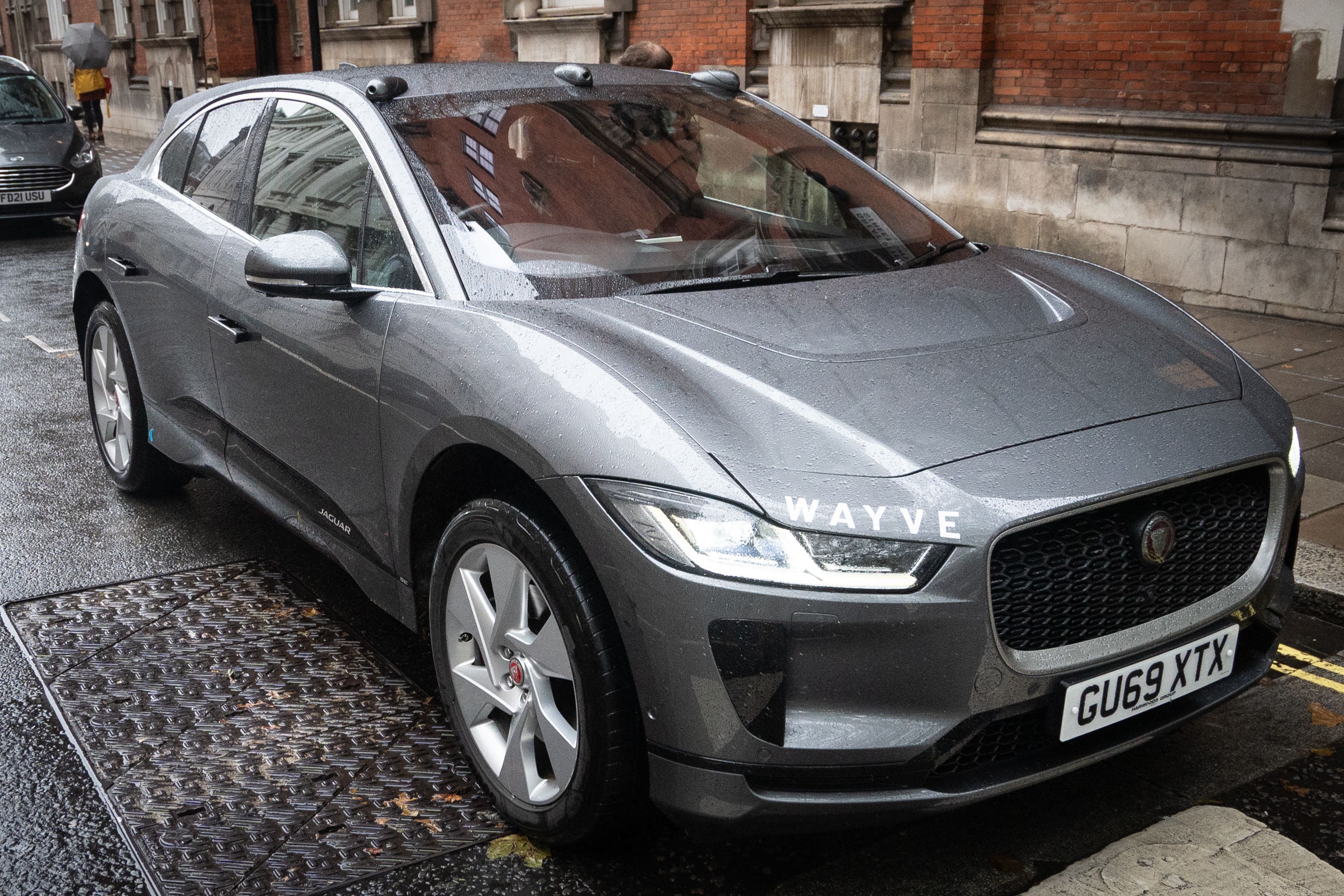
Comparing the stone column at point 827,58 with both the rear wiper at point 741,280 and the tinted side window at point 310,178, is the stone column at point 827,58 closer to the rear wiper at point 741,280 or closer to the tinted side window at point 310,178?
the tinted side window at point 310,178

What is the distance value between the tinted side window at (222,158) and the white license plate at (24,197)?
1110 centimetres

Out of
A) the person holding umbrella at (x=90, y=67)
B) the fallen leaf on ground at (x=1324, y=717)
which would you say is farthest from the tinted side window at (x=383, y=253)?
the person holding umbrella at (x=90, y=67)

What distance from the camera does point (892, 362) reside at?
278 cm

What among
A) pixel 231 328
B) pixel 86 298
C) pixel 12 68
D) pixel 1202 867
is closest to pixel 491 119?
pixel 231 328

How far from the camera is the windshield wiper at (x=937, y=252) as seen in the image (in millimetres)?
3605

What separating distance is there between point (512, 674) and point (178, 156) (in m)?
2.98

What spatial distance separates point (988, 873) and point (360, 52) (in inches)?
830

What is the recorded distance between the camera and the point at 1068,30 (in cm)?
1035

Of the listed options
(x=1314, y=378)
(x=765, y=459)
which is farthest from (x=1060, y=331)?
(x=1314, y=378)

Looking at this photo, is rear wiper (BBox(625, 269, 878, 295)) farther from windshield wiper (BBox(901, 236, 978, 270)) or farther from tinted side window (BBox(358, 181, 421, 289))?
tinted side window (BBox(358, 181, 421, 289))

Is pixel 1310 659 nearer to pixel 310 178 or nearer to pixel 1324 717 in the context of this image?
pixel 1324 717

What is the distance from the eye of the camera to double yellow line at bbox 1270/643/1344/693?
3.74 m

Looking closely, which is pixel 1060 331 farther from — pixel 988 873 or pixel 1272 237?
pixel 1272 237

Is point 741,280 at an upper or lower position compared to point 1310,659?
upper
